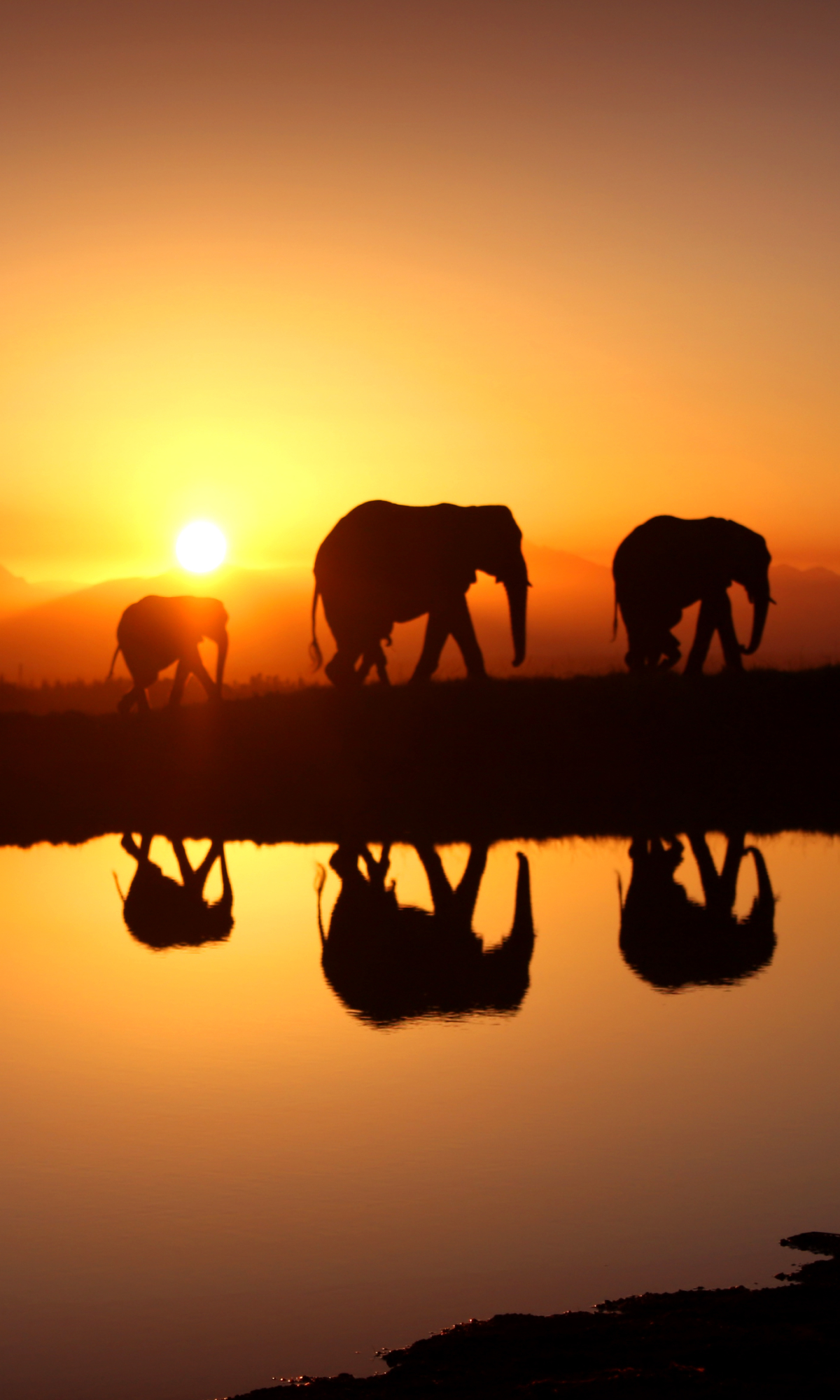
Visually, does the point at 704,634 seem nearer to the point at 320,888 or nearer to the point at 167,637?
the point at 167,637

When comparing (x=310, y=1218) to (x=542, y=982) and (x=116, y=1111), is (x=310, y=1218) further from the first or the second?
(x=542, y=982)

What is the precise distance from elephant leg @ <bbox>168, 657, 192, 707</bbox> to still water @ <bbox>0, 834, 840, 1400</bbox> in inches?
539

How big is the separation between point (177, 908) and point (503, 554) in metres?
11.4

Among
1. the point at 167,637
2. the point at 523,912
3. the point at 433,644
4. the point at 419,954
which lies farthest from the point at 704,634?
the point at 419,954

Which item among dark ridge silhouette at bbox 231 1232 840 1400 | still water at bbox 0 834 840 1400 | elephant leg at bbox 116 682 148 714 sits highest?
elephant leg at bbox 116 682 148 714

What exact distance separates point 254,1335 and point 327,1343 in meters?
0.21

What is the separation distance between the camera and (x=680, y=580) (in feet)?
72.8

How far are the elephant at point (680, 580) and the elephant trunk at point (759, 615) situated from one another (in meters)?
0.01

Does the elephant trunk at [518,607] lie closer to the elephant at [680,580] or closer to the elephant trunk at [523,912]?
the elephant at [680,580]

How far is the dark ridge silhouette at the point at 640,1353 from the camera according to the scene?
3.53 m

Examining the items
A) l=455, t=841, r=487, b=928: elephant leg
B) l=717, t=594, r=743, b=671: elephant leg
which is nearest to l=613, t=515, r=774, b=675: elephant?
l=717, t=594, r=743, b=671: elephant leg

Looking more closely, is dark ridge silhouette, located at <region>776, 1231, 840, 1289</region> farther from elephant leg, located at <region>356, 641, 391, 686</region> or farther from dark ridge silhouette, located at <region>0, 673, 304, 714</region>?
dark ridge silhouette, located at <region>0, 673, 304, 714</region>

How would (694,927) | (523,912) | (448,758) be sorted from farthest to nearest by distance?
(448,758) → (523,912) → (694,927)

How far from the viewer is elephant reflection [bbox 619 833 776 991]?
8312mm
